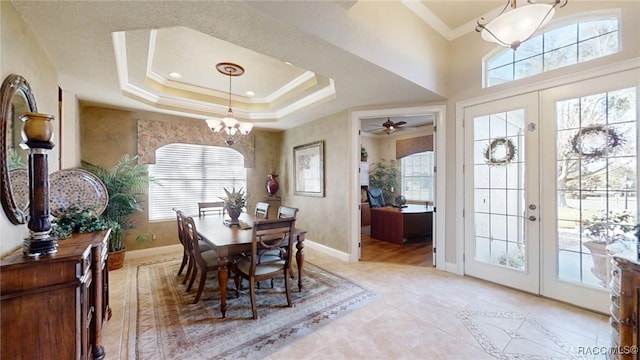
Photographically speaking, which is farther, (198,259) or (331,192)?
(331,192)

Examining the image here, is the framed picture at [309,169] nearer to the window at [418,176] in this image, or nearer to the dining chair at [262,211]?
the dining chair at [262,211]

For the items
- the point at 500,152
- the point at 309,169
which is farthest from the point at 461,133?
the point at 309,169

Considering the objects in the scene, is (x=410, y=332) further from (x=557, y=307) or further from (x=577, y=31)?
(x=577, y=31)

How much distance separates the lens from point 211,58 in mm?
3301

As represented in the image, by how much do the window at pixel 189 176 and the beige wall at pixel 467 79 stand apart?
4.12m

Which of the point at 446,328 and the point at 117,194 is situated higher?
the point at 117,194

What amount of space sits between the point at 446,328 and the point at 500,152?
2214 mm

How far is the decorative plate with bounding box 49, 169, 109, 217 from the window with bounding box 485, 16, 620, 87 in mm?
4504

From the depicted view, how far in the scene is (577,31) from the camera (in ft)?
8.73

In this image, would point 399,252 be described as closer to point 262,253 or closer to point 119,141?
point 262,253

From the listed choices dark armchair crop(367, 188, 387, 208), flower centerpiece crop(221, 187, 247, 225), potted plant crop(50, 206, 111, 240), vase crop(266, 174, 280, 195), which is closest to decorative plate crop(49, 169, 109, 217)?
potted plant crop(50, 206, 111, 240)

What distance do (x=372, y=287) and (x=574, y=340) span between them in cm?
177

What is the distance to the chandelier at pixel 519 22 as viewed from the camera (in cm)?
172

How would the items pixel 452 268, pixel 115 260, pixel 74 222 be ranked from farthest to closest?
pixel 115 260 → pixel 452 268 → pixel 74 222
